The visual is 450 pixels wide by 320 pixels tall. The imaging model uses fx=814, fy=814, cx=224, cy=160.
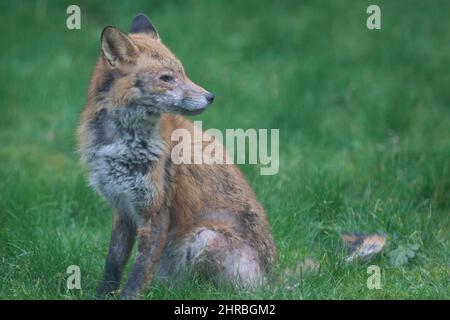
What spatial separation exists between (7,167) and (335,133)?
3.92 metres

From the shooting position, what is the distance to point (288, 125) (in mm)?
10039

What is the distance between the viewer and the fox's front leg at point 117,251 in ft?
20.1

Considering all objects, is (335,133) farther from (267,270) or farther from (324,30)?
(267,270)

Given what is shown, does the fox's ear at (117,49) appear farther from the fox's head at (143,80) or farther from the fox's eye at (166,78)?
the fox's eye at (166,78)

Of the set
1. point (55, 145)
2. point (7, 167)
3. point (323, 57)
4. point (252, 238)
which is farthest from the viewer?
point (323, 57)

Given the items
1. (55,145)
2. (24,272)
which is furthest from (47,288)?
(55,145)

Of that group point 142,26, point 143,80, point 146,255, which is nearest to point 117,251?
point 146,255

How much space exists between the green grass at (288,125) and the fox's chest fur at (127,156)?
2.39 feet

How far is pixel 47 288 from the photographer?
6.10 meters

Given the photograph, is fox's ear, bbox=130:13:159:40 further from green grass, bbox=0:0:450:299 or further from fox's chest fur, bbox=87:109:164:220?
green grass, bbox=0:0:450:299

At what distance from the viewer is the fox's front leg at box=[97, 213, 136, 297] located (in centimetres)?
613

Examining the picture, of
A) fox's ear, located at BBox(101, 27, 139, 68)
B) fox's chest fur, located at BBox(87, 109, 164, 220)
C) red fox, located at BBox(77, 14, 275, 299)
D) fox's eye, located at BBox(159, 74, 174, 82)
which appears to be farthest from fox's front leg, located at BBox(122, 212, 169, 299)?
fox's ear, located at BBox(101, 27, 139, 68)
